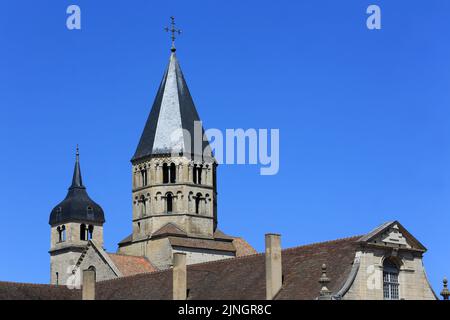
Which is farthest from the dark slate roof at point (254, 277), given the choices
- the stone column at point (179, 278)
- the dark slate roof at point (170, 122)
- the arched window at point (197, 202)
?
the dark slate roof at point (170, 122)

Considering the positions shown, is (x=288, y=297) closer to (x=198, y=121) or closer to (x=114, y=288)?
(x=114, y=288)

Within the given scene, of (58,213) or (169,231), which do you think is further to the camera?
(58,213)

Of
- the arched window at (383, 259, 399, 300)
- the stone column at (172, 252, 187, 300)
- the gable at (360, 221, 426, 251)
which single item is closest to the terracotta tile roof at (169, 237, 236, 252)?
the stone column at (172, 252, 187, 300)

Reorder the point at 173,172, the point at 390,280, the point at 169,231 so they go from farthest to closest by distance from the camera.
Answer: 1. the point at 173,172
2. the point at 169,231
3. the point at 390,280

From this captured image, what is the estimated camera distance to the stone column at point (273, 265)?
50125 mm

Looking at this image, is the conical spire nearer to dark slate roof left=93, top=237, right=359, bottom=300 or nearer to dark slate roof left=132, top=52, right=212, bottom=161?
dark slate roof left=132, top=52, right=212, bottom=161

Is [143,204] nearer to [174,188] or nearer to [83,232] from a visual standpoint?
[174,188]

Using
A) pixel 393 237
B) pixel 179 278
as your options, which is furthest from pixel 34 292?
pixel 393 237

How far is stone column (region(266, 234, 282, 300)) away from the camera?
164ft

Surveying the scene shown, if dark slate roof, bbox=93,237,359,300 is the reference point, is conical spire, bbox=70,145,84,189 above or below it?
above

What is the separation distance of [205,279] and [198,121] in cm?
2828

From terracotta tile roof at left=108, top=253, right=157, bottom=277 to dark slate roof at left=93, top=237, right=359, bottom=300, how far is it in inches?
585

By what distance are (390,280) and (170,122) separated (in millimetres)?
33121

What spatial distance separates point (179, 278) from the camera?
2095 inches
